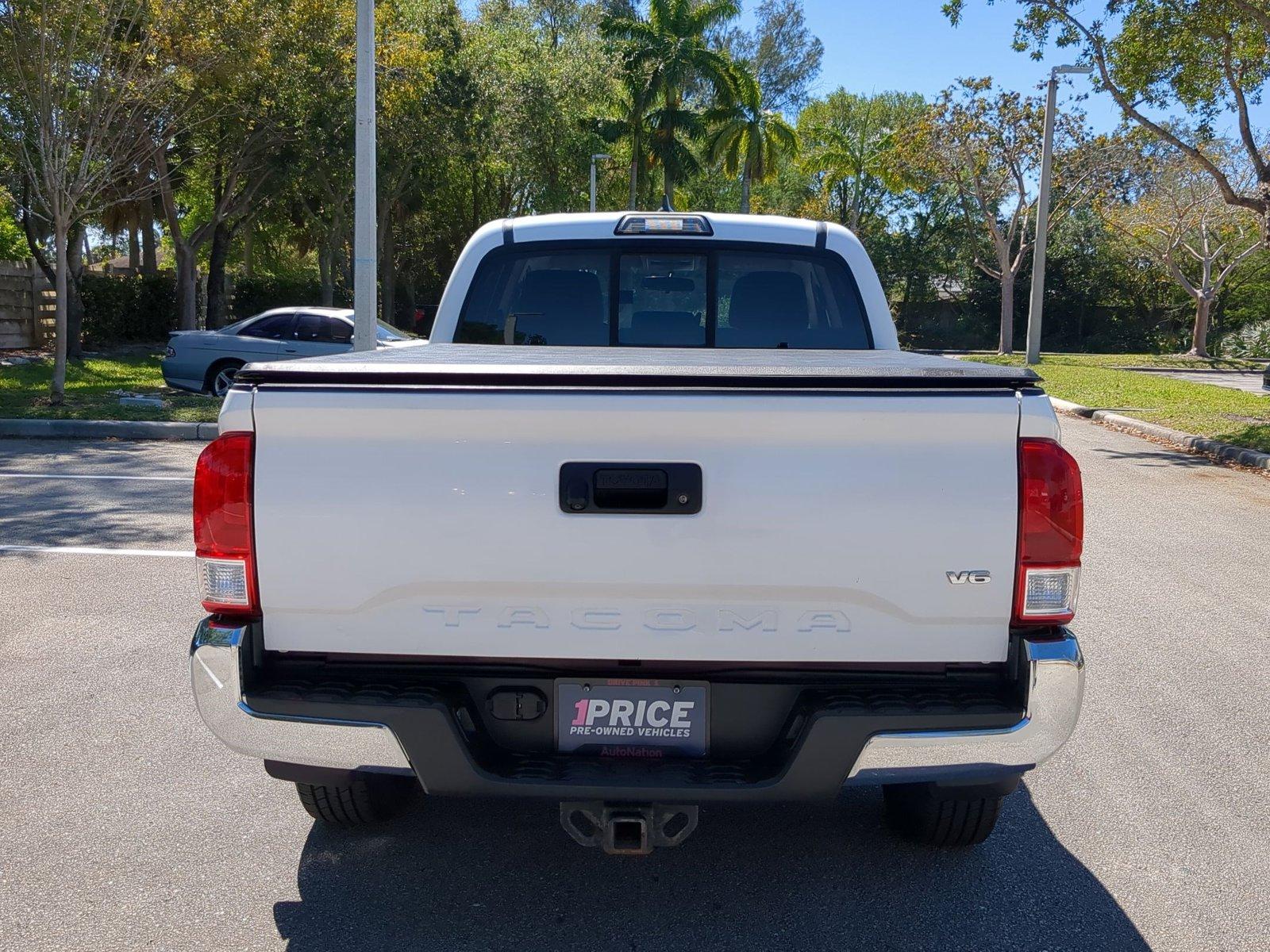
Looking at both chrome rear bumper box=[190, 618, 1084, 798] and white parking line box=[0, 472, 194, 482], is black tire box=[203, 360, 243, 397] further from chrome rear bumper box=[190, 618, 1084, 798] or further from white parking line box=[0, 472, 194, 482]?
chrome rear bumper box=[190, 618, 1084, 798]

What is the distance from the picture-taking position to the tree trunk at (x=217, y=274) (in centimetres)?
2736

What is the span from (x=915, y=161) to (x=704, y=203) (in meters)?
21.2

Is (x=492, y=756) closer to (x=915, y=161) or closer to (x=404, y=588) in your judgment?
(x=404, y=588)

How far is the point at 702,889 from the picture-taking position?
10.9 ft

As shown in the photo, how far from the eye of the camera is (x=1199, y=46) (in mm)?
15188

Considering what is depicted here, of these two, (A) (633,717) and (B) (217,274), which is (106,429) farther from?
(B) (217,274)

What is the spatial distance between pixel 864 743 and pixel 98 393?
16.6 m

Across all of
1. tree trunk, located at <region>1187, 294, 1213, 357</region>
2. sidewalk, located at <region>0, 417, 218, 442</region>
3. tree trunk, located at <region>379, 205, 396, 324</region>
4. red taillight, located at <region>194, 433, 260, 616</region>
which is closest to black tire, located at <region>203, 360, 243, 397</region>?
sidewalk, located at <region>0, 417, 218, 442</region>

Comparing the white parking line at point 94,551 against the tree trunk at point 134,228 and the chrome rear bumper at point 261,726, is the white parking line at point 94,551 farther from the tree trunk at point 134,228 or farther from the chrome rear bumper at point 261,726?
the tree trunk at point 134,228

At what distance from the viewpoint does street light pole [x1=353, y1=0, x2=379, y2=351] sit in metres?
13.3

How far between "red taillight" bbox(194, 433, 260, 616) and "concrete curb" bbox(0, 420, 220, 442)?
1124 cm

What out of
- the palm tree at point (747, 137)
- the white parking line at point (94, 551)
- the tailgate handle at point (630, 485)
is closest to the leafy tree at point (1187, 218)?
the palm tree at point (747, 137)

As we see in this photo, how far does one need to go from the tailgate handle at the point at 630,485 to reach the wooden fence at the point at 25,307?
85.1 ft

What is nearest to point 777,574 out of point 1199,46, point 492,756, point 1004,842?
point 492,756
